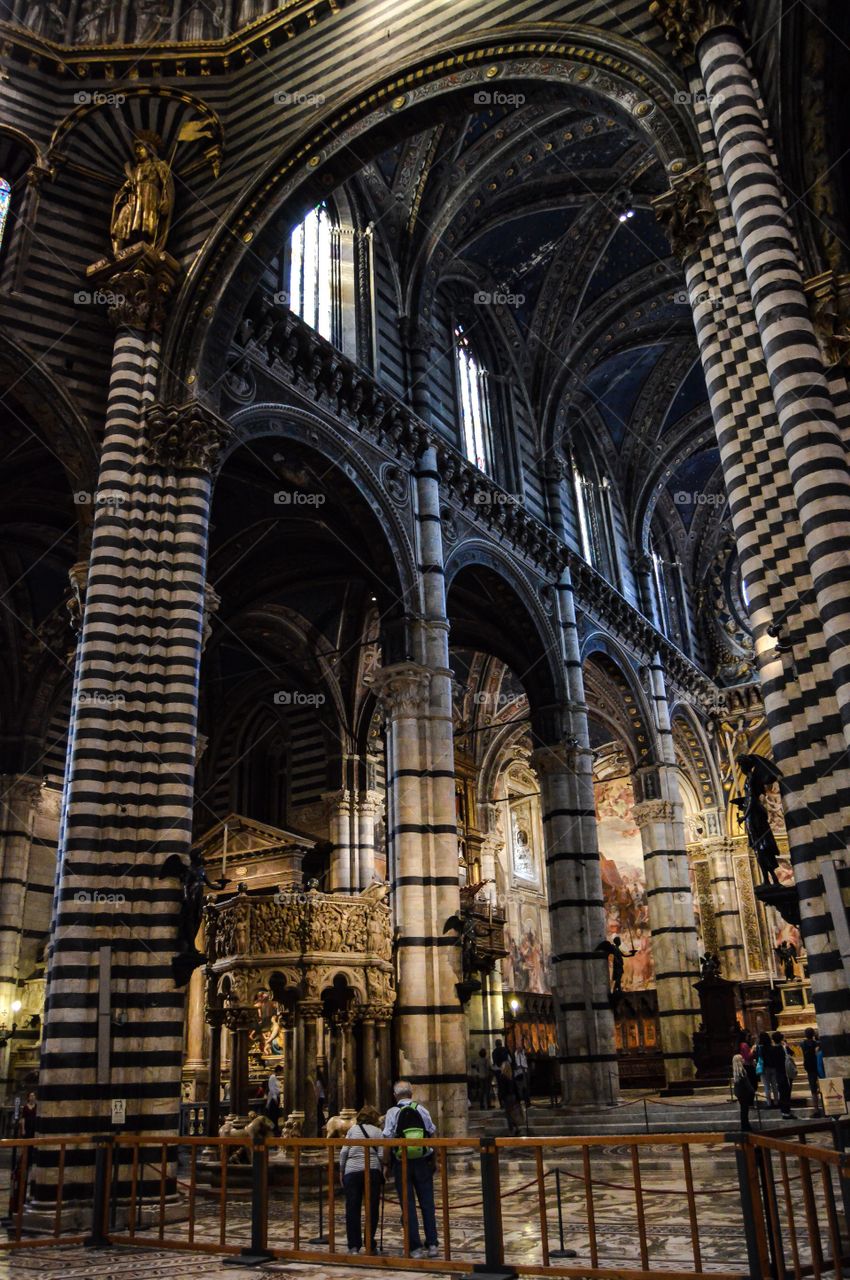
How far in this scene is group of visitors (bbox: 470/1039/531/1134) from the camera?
16.3 m

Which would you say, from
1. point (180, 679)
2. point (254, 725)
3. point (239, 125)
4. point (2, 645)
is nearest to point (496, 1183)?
point (180, 679)

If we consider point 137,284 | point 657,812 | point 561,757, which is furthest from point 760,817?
point 657,812

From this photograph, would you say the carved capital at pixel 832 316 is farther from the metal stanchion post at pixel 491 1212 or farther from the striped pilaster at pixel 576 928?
the striped pilaster at pixel 576 928

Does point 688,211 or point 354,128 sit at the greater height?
point 354,128

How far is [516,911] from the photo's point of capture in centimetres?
3225

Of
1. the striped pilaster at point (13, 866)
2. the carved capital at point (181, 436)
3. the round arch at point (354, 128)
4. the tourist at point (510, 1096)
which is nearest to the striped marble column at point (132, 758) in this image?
the carved capital at point (181, 436)

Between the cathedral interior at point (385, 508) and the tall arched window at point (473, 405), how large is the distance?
16cm

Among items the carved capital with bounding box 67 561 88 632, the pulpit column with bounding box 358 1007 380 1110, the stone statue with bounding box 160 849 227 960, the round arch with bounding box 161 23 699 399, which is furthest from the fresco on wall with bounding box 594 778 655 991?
the stone statue with bounding box 160 849 227 960

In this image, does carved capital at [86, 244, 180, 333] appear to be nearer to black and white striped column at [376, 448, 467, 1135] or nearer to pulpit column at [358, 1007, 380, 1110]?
black and white striped column at [376, 448, 467, 1135]

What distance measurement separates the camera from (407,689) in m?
17.0

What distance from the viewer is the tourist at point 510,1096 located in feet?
52.5

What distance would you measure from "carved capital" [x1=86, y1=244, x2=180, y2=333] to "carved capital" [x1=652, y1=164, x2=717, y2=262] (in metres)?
6.89

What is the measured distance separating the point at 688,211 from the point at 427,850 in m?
9.73

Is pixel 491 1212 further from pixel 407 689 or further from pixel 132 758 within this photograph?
pixel 407 689
